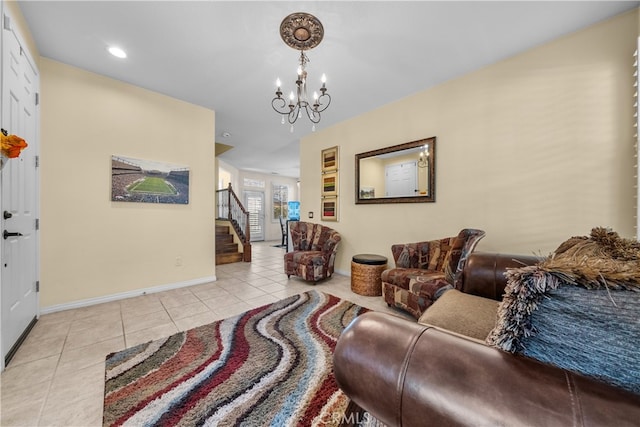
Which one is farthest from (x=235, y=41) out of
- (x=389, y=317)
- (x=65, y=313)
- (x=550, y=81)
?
(x=65, y=313)

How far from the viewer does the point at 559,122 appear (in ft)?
7.05

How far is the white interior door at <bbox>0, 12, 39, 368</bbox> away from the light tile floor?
0.66 ft

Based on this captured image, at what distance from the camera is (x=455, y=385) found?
541 millimetres

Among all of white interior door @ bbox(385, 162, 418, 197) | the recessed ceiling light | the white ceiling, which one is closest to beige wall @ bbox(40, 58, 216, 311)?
the white ceiling

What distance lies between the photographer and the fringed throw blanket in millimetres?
484

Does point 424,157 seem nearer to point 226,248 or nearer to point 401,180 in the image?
point 401,180

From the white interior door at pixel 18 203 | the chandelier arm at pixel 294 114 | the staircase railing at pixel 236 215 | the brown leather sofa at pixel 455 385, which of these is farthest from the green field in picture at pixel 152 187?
the brown leather sofa at pixel 455 385

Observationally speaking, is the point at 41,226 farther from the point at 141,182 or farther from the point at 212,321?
the point at 212,321

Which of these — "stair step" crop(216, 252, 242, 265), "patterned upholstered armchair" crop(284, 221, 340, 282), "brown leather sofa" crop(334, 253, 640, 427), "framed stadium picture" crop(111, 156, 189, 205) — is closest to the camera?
"brown leather sofa" crop(334, 253, 640, 427)

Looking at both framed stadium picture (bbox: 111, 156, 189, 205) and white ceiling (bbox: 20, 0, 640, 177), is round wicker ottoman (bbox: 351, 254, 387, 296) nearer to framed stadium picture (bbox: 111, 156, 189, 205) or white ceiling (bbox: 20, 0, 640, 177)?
white ceiling (bbox: 20, 0, 640, 177)

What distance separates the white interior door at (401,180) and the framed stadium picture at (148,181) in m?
2.93

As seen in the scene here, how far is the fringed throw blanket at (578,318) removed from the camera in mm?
484

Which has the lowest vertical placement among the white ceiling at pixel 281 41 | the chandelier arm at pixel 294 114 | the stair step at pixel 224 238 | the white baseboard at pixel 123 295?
the white baseboard at pixel 123 295

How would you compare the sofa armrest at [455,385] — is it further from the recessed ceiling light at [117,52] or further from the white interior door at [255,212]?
the white interior door at [255,212]
